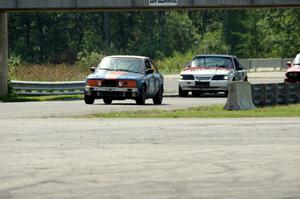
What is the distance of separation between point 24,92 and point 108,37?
77.1 m

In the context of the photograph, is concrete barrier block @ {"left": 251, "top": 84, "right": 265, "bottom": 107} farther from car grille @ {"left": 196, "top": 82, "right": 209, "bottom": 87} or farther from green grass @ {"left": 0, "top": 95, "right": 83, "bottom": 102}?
green grass @ {"left": 0, "top": 95, "right": 83, "bottom": 102}

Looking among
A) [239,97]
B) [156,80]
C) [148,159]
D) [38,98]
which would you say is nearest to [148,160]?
[148,159]

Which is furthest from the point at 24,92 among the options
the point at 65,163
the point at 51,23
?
the point at 51,23

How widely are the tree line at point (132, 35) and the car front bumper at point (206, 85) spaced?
64214 millimetres

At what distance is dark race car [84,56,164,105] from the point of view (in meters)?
30.7

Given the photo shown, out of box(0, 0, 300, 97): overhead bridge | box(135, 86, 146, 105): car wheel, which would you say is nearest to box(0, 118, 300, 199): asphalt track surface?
box(135, 86, 146, 105): car wheel

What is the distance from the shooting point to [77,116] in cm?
2392

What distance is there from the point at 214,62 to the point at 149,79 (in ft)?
25.8

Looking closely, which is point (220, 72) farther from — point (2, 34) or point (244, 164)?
point (244, 164)

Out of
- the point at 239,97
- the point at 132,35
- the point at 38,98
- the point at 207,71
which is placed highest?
the point at 239,97

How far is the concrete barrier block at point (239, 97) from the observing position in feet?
89.4

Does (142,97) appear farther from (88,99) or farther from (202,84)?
(202,84)

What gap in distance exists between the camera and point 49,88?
1708 inches

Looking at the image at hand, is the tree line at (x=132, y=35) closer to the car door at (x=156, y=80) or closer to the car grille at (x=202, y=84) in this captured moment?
the car grille at (x=202, y=84)
